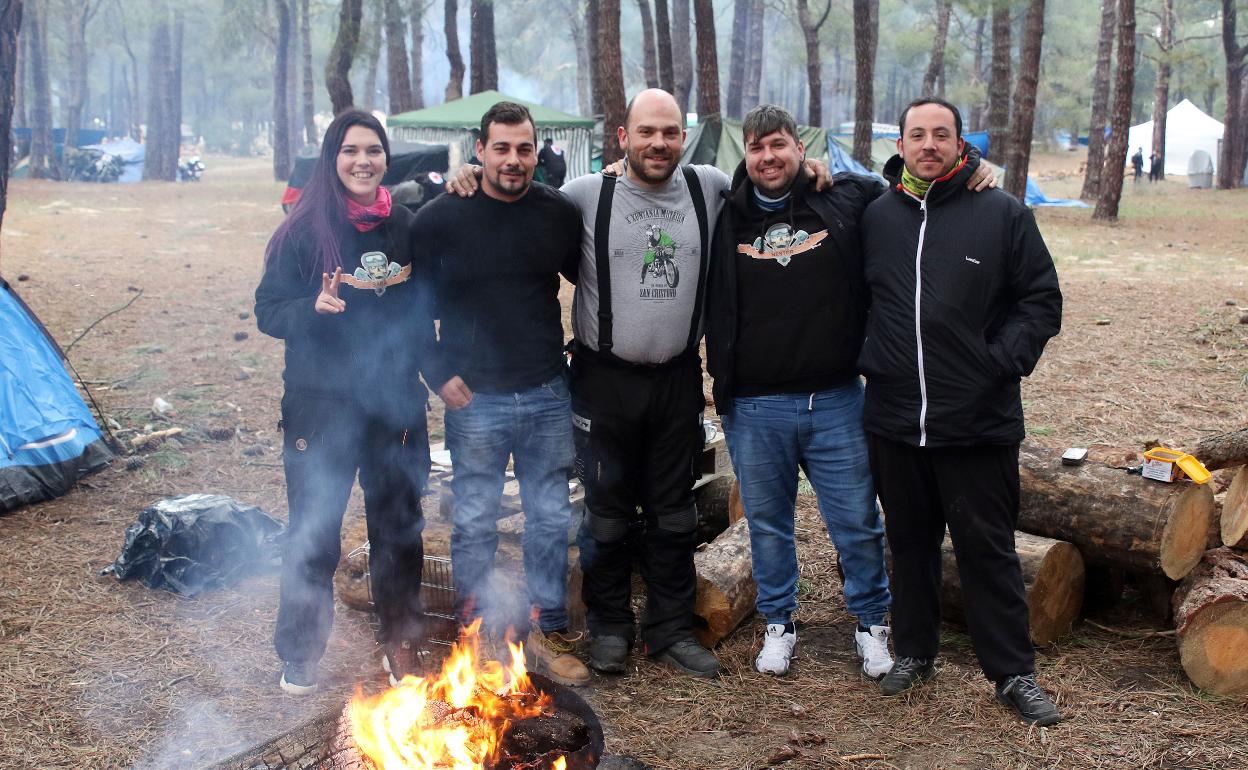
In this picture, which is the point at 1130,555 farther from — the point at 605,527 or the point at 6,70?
the point at 6,70

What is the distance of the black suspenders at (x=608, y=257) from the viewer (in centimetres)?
399

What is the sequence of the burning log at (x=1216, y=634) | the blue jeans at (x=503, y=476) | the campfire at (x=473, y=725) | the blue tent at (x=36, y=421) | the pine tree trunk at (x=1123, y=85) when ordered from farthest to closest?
the pine tree trunk at (x=1123, y=85)
the blue tent at (x=36, y=421)
the blue jeans at (x=503, y=476)
the burning log at (x=1216, y=634)
the campfire at (x=473, y=725)

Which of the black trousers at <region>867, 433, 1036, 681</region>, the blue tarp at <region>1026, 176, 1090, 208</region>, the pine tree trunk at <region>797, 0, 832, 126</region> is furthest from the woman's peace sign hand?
the blue tarp at <region>1026, 176, 1090, 208</region>

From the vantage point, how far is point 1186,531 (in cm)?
418

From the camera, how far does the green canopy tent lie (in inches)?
A: 822

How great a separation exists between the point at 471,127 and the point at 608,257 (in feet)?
57.3

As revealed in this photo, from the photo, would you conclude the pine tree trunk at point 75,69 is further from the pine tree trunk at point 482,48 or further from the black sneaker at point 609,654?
the black sneaker at point 609,654

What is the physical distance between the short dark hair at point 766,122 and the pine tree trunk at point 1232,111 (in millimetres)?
28075

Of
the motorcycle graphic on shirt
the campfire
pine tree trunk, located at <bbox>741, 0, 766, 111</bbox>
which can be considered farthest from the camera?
pine tree trunk, located at <bbox>741, 0, 766, 111</bbox>

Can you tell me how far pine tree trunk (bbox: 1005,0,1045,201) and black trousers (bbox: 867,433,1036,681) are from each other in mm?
15419

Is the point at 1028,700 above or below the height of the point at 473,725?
below

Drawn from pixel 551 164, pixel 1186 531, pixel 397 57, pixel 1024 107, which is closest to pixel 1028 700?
pixel 1186 531

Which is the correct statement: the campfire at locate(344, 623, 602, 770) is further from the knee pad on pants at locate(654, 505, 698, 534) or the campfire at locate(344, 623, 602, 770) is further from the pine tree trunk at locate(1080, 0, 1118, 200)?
the pine tree trunk at locate(1080, 0, 1118, 200)

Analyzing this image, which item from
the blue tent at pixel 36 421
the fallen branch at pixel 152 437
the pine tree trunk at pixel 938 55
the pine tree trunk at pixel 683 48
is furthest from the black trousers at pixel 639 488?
the pine tree trunk at pixel 683 48
